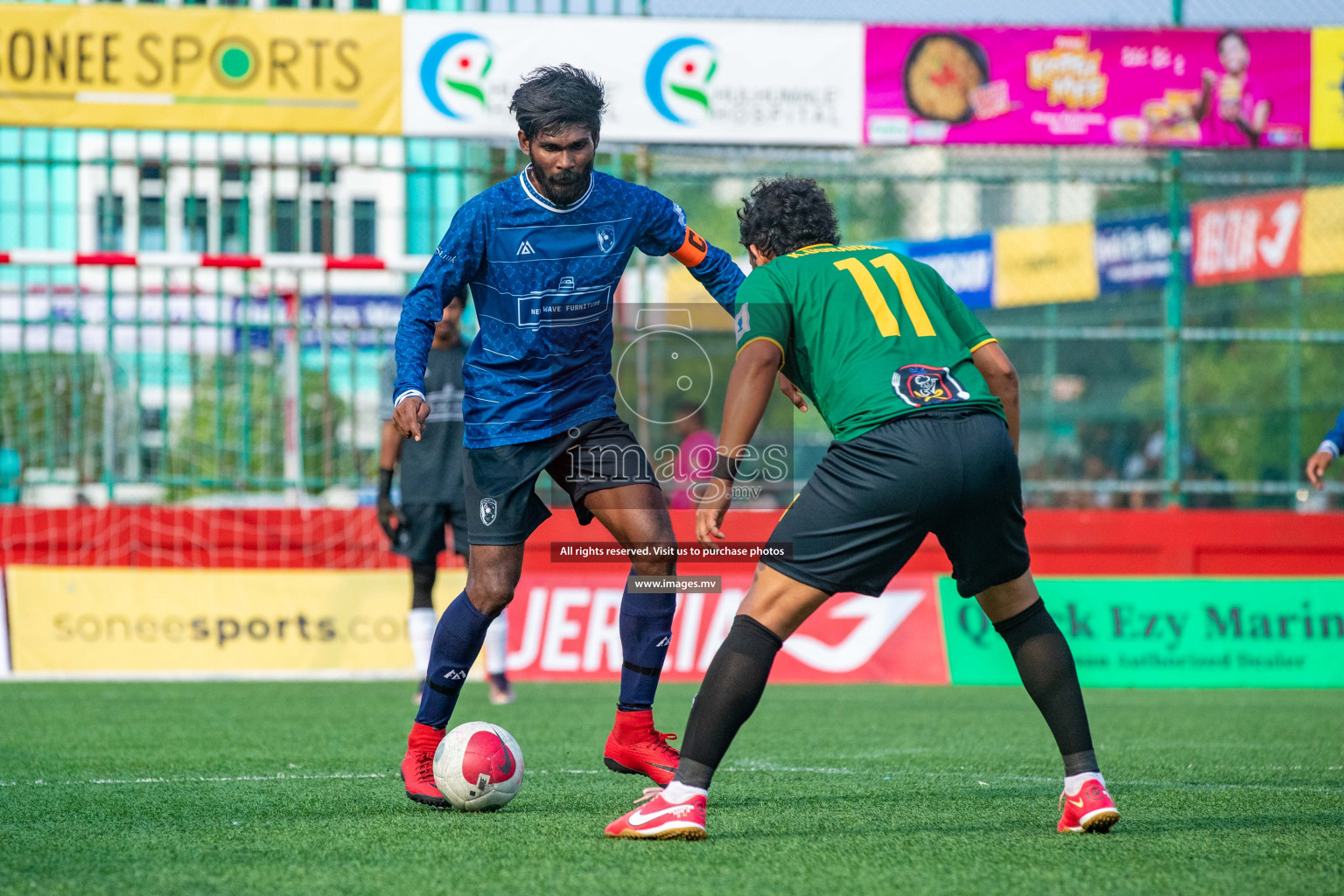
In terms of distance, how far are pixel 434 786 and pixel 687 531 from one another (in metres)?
6.64

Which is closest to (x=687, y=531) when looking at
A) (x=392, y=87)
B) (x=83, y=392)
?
(x=392, y=87)

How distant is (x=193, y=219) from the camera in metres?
12.4

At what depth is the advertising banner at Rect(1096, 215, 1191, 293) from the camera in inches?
850

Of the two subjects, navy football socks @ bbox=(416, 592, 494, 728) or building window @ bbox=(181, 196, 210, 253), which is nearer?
navy football socks @ bbox=(416, 592, 494, 728)

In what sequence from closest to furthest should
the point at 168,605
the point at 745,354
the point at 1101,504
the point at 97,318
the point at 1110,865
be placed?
the point at 1110,865, the point at 745,354, the point at 168,605, the point at 97,318, the point at 1101,504

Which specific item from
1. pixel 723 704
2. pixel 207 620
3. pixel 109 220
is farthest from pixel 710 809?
pixel 109 220

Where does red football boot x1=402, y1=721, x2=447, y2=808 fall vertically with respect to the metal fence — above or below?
below

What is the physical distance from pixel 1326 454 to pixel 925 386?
10.7 feet

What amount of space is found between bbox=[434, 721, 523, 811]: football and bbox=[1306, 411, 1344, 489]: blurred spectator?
374cm

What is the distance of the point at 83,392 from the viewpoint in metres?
12.5

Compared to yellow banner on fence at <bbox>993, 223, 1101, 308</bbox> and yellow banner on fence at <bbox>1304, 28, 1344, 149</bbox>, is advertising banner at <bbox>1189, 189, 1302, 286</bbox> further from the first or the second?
yellow banner on fence at <bbox>1304, 28, 1344, 149</bbox>

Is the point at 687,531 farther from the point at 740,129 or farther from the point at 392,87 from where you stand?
the point at 392,87

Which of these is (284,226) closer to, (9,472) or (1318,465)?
(9,472)

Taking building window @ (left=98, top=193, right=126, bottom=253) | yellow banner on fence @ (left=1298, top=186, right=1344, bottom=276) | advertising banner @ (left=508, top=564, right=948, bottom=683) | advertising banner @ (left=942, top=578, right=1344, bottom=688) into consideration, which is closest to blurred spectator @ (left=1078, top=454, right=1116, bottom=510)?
advertising banner @ (left=942, top=578, right=1344, bottom=688)
